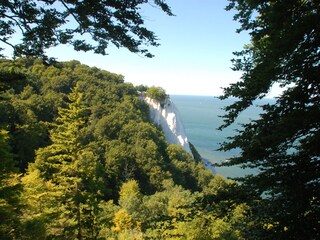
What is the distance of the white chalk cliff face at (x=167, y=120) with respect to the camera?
75.1 metres

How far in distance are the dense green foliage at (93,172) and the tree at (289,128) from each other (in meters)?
0.80

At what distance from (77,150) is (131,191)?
23300 millimetres

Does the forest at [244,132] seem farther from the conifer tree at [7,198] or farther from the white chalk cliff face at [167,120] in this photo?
the white chalk cliff face at [167,120]

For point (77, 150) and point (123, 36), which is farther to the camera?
point (77, 150)

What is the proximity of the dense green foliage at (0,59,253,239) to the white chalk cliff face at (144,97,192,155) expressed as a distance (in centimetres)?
843

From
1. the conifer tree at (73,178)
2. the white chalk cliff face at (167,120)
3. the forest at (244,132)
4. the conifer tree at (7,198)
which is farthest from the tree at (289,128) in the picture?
the white chalk cliff face at (167,120)

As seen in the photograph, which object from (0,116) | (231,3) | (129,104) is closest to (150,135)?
(129,104)

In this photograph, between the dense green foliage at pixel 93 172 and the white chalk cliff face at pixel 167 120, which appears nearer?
the dense green foliage at pixel 93 172

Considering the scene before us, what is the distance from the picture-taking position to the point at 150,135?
52.8m

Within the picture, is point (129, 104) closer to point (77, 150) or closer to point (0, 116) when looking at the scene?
point (0, 116)

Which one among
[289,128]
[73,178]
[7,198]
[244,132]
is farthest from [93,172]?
[289,128]

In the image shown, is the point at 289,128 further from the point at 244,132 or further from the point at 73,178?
the point at 73,178

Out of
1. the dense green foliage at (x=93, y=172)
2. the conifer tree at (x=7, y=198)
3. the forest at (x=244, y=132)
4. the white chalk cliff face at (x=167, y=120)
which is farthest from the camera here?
the white chalk cliff face at (x=167, y=120)

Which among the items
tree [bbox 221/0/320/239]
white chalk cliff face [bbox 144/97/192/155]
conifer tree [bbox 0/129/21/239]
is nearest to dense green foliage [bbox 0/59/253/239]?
conifer tree [bbox 0/129/21/239]
